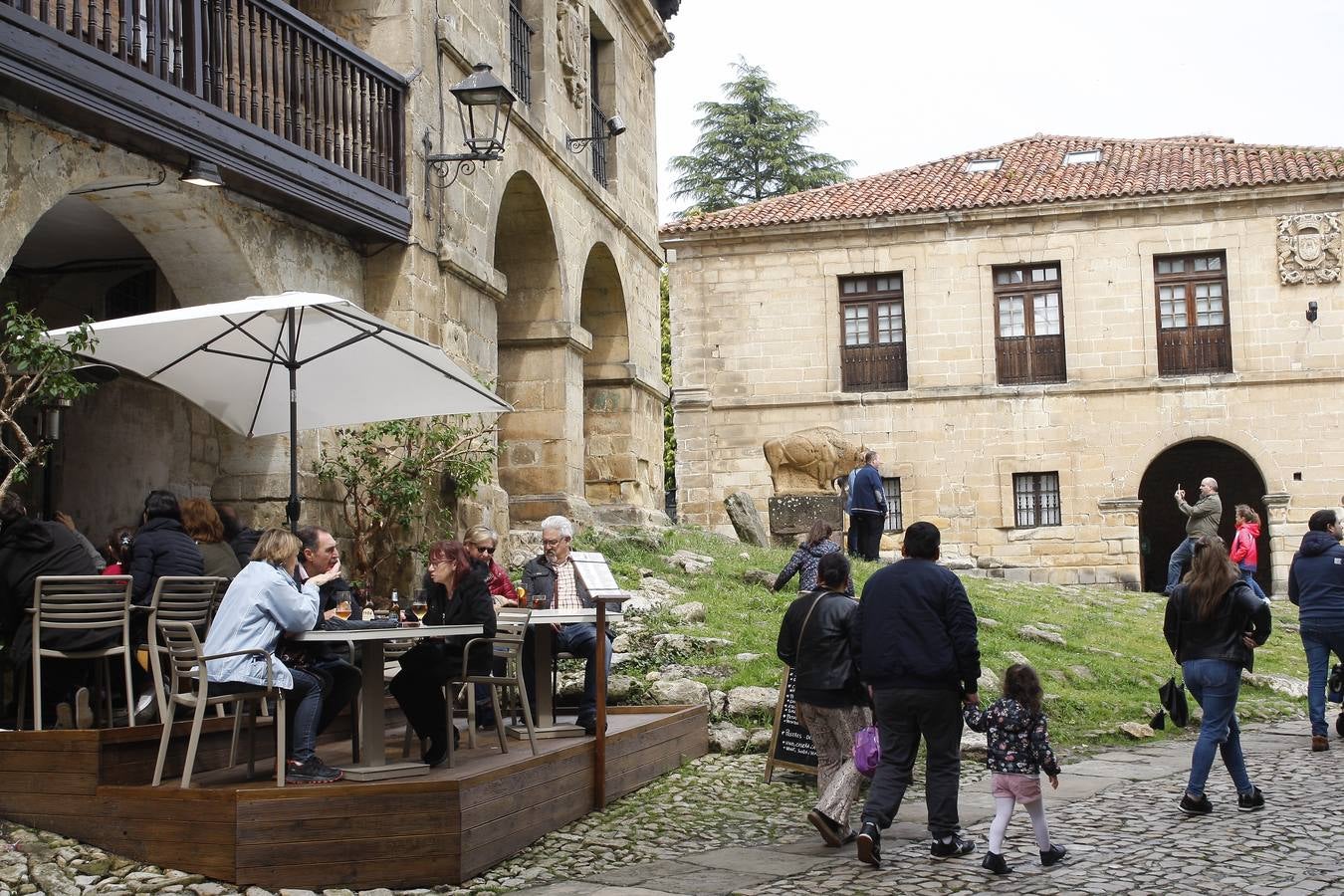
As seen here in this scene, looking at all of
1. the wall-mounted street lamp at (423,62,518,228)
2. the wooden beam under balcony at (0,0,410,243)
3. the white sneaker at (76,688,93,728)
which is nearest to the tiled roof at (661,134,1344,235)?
Answer: the wall-mounted street lamp at (423,62,518,228)

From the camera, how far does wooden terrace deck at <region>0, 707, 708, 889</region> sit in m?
5.62

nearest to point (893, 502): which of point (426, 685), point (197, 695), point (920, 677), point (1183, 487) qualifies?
point (1183, 487)

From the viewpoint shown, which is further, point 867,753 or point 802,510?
point 802,510

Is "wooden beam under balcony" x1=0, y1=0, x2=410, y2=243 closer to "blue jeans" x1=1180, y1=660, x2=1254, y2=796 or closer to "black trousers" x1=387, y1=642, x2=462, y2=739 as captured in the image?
"black trousers" x1=387, y1=642, x2=462, y2=739

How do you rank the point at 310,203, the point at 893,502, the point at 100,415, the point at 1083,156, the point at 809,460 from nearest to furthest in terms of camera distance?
1. the point at 310,203
2. the point at 100,415
3. the point at 809,460
4. the point at 893,502
5. the point at 1083,156

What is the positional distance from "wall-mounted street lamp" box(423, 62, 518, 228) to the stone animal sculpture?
6.50 meters

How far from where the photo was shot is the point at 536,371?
1495cm

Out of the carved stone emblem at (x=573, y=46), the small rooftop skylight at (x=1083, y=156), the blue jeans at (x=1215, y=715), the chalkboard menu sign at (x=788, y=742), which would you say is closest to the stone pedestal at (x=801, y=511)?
the carved stone emblem at (x=573, y=46)

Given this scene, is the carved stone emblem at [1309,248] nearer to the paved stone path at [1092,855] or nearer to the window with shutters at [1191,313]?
the window with shutters at [1191,313]

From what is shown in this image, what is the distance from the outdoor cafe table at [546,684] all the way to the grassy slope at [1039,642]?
196 cm

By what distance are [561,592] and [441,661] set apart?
66.2 inches

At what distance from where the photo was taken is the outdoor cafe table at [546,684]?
772 centimetres

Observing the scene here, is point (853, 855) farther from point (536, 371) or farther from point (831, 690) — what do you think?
point (536, 371)

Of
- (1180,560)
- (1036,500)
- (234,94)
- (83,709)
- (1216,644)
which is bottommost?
(83,709)
